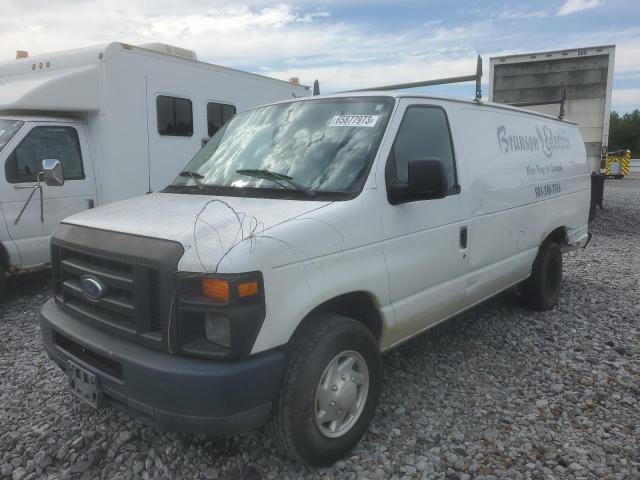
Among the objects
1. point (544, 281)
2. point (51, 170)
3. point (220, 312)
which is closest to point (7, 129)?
point (51, 170)

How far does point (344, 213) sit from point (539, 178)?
2.92 m

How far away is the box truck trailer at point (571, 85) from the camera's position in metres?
10.9

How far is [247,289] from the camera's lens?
8.00ft

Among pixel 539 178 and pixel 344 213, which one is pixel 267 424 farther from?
pixel 539 178

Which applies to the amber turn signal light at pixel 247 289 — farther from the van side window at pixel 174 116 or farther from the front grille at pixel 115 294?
the van side window at pixel 174 116

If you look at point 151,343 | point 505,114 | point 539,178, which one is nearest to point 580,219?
point 539,178

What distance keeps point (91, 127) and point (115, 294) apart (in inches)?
180

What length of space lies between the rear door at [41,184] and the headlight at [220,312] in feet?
14.2

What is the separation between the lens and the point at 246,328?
2439mm

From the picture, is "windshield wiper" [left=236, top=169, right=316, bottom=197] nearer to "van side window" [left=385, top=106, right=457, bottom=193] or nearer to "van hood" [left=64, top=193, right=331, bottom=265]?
"van hood" [left=64, top=193, right=331, bottom=265]

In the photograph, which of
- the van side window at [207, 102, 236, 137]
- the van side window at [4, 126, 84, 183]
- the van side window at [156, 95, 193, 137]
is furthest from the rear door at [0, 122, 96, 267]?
the van side window at [207, 102, 236, 137]

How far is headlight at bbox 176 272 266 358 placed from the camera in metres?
2.42

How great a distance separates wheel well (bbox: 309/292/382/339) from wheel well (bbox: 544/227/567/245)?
316 cm

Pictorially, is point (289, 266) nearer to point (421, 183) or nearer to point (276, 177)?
point (276, 177)
